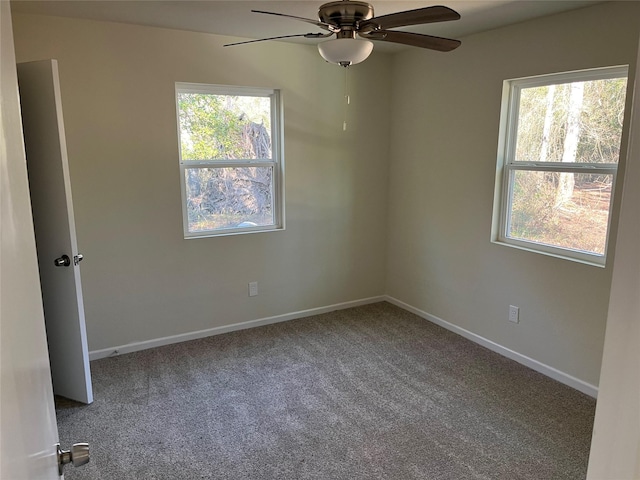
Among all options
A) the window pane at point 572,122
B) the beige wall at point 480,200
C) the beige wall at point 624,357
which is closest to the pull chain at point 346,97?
the beige wall at point 480,200

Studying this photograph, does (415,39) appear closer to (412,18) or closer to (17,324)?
(412,18)

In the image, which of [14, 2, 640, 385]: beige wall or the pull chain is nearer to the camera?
[14, 2, 640, 385]: beige wall

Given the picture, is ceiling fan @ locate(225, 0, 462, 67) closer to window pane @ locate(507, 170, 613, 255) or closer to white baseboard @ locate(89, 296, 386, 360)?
window pane @ locate(507, 170, 613, 255)

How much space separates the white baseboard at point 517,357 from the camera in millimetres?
2963

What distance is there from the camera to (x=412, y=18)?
6.26 ft

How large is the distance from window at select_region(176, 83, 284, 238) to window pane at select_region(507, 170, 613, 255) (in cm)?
197

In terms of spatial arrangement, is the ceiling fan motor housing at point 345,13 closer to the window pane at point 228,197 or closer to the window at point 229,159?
the window at point 229,159

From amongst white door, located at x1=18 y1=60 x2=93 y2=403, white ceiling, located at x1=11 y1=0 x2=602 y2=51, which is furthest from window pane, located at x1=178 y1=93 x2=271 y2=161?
white door, located at x1=18 y1=60 x2=93 y2=403

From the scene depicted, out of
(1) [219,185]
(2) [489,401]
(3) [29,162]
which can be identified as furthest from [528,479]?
(3) [29,162]

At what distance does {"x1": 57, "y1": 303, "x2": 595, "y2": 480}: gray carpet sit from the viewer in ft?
7.47

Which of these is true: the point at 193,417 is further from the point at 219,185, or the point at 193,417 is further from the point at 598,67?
the point at 598,67

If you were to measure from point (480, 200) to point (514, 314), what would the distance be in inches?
36.0

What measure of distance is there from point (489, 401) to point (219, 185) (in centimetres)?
259

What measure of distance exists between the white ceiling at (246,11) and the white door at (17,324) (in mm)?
2177
